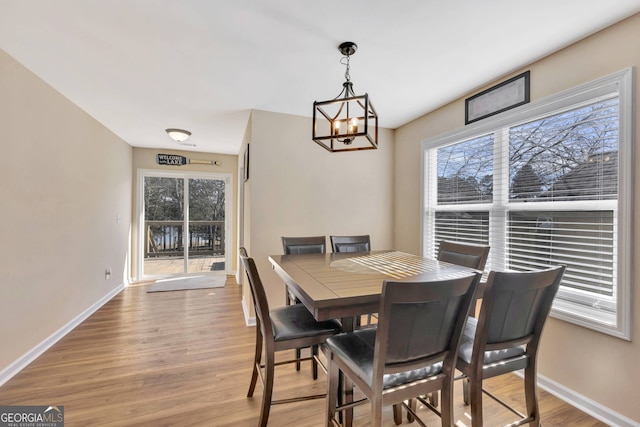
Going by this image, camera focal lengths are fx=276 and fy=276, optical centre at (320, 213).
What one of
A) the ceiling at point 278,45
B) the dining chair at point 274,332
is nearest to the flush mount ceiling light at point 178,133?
the ceiling at point 278,45

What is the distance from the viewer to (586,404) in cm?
184

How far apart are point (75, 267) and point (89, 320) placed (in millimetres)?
678

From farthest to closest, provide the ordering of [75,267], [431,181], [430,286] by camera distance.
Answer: [431,181], [75,267], [430,286]

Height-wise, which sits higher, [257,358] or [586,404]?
[257,358]

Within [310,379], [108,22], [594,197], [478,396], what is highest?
[108,22]

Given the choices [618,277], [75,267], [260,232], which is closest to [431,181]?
[618,277]

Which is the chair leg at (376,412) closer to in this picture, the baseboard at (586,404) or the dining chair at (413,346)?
the dining chair at (413,346)

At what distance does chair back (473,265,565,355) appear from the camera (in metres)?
1.25

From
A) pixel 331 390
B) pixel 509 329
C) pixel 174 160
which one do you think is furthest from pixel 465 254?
pixel 174 160

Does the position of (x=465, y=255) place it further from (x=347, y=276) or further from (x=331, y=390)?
(x=331, y=390)

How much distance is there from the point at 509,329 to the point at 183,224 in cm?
545

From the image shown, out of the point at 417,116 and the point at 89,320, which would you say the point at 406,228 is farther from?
the point at 89,320

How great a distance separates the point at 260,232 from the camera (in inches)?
127

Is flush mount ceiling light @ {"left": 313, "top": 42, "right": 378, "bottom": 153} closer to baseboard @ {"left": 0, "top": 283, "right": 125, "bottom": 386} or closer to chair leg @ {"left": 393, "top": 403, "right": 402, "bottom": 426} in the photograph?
chair leg @ {"left": 393, "top": 403, "right": 402, "bottom": 426}
